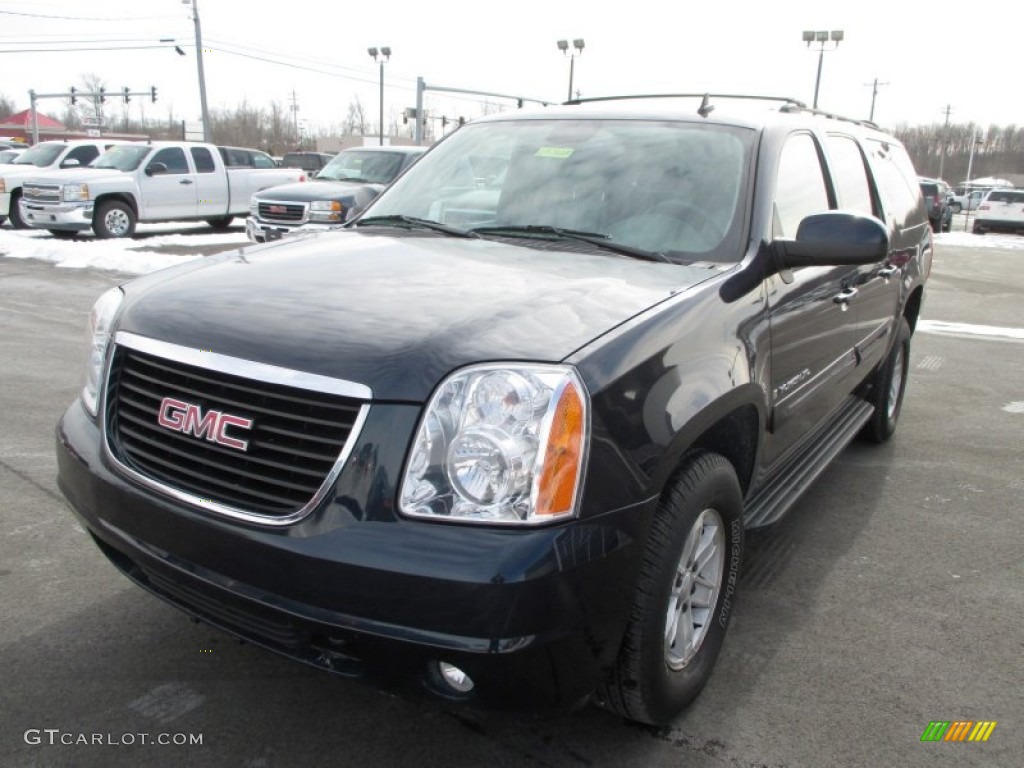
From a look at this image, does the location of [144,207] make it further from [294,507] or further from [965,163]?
[965,163]

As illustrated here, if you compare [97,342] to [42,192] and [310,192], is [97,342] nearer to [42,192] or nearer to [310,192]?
[310,192]

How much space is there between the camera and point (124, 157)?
55.5ft

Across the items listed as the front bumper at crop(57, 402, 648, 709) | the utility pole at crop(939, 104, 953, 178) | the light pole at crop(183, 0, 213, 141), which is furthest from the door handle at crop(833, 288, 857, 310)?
the utility pole at crop(939, 104, 953, 178)

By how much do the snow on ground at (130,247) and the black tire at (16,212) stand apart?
7.0 inches

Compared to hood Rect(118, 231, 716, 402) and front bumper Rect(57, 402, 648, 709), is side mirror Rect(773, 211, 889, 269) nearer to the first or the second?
hood Rect(118, 231, 716, 402)

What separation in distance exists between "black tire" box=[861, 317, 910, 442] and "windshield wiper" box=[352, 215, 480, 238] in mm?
2917

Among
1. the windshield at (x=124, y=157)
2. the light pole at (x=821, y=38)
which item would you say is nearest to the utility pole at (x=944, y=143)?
the light pole at (x=821, y=38)

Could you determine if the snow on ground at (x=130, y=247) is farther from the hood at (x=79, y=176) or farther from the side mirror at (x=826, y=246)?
the side mirror at (x=826, y=246)

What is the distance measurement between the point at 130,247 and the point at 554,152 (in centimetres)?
1310

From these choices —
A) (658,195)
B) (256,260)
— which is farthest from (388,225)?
(658,195)

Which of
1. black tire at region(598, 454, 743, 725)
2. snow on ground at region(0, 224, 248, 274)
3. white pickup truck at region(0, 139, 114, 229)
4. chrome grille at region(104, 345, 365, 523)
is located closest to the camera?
chrome grille at region(104, 345, 365, 523)

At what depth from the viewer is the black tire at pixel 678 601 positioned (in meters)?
2.15

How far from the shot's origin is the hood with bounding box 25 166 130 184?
614 inches

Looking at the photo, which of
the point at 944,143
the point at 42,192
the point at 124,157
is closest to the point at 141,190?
the point at 124,157
